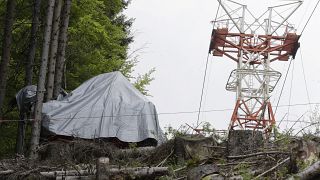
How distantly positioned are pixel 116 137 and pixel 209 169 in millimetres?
5705

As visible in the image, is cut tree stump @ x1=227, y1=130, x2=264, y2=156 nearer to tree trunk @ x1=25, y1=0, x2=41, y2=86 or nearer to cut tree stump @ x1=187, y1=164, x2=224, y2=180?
cut tree stump @ x1=187, y1=164, x2=224, y2=180

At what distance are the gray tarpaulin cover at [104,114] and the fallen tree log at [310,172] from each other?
20.1ft

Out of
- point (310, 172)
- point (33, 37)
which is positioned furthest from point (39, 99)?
point (310, 172)

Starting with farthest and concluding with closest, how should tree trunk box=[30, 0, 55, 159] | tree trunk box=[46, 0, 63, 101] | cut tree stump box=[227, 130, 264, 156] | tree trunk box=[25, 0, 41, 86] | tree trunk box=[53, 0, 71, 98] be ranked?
1. tree trunk box=[25, 0, 41, 86]
2. tree trunk box=[53, 0, 71, 98]
3. tree trunk box=[46, 0, 63, 101]
4. tree trunk box=[30, 0, 55, 159]
5. cut tree stump box=[227, 130, 264, 156]

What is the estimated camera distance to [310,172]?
5816 millimetres

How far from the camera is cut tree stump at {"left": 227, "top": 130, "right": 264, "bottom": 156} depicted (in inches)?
301

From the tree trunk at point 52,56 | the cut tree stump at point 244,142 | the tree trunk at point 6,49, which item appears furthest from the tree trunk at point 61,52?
the cut tree stump at point 244,142

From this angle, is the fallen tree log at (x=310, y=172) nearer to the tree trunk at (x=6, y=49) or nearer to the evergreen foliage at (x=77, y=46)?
the tree trunk at (x=6, y=49)

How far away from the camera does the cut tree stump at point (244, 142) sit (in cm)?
765

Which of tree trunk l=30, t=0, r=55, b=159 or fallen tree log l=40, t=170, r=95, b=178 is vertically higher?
tree trunk l=30, t=0, r=55, b=159

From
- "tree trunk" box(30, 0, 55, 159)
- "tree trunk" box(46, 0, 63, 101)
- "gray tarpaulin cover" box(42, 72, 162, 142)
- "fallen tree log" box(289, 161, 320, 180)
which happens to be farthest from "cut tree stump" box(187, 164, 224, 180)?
"tree trunk" box(46, 0, 63, 101)

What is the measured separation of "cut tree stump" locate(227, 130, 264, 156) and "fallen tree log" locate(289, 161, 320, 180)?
169 centimetres

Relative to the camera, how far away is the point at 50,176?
28.2 feet

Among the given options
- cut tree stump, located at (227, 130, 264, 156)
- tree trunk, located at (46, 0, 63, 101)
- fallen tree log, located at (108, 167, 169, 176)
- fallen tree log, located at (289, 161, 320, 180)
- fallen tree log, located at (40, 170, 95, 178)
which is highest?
tree trunk, located at (46, 0, 63, 101)
